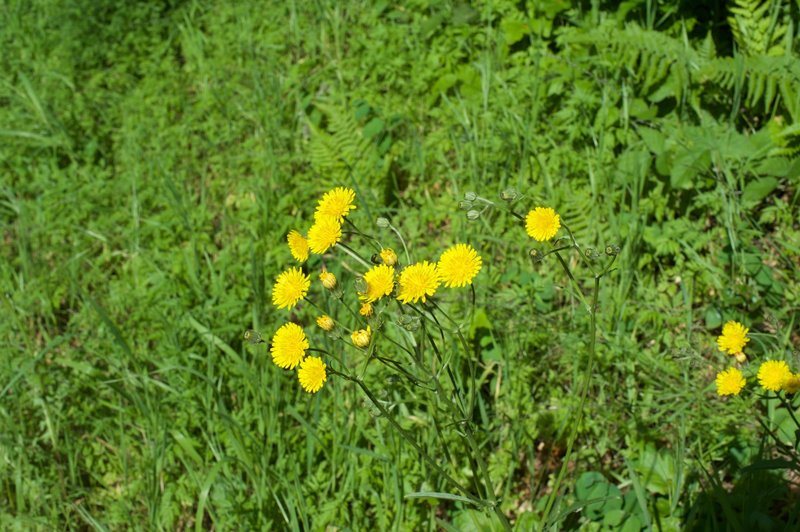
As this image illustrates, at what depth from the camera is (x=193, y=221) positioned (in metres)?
3.67

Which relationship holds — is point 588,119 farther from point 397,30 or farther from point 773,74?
point 397,30

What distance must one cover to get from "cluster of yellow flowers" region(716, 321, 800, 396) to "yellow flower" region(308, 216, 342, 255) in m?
0.93

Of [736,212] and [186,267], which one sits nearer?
[736,212]

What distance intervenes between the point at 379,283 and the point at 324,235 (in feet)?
0.66

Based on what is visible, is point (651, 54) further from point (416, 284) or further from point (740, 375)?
point (416, 284)

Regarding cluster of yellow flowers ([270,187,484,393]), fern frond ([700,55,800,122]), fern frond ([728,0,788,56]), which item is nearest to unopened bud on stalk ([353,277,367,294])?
cluster of yellow flowers ([270,187,484,393])

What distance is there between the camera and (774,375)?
1.75 m

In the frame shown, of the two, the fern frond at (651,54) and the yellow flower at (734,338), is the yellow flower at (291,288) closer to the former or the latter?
the yellow flower at (734,338)

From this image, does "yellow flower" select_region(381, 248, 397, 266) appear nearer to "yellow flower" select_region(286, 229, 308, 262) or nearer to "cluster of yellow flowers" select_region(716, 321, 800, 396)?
"yellow flower" select_region(286, 229, 308, 262)

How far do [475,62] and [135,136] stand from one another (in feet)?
5.98

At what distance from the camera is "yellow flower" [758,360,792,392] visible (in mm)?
1739

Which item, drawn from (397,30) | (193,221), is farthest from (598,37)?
(193,221)

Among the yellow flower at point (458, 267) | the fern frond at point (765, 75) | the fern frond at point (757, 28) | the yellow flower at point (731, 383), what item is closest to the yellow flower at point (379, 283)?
the yellow flower at point (458, 267)

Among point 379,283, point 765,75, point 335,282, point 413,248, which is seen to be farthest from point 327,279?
point 765,75
